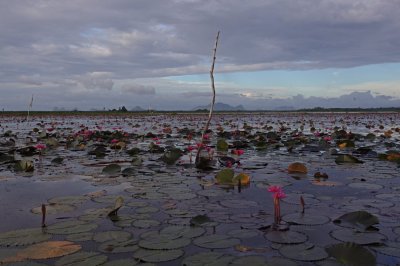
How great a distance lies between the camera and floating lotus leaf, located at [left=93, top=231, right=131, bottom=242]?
3752 millimetres

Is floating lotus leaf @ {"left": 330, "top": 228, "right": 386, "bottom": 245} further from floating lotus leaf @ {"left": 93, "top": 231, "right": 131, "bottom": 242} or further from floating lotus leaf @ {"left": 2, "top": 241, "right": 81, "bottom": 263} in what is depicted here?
floating lotus leaf @ {"left": 2, "top": 241, "right": 81, "bottom": 263}

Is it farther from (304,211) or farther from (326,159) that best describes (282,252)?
(326,159)

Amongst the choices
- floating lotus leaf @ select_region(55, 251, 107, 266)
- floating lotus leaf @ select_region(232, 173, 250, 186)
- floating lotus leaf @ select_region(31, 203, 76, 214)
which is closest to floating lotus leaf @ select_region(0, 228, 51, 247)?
floating lotus leaf @ select_region(55, 251, 107, 266)

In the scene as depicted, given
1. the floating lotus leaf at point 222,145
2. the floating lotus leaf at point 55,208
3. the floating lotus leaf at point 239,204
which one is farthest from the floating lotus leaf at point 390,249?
the floating lotus leaf at point 222,145

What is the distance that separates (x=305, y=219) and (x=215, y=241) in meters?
1.22

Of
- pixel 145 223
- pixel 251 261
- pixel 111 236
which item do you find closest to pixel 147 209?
pixel 145 223

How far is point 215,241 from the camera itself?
3668 mm

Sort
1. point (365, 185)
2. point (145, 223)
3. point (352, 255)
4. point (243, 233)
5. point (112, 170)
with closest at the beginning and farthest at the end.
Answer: point (352, 255) → point (243, 233) → point (145, 223) → point (365, 185) → point (112, 170)

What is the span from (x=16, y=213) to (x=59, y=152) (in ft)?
21.7

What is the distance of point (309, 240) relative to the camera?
3.72 m

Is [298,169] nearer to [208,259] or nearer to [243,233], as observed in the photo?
[243,233]

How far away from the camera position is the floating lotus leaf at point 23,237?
3.69 m

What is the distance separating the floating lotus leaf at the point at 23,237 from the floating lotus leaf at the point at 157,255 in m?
1.05

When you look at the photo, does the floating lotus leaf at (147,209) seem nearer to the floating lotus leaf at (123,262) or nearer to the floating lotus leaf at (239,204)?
the floating lotus leaf at (239,204)
